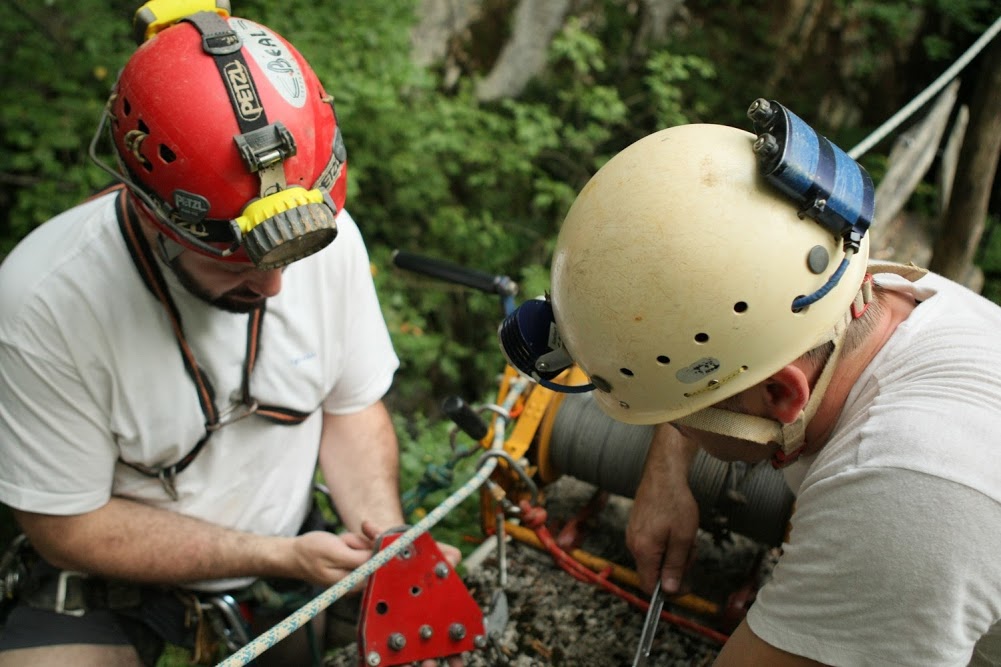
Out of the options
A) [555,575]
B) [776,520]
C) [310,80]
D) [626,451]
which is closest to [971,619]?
[776,520]

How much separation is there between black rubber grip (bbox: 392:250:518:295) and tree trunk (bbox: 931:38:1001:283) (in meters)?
3.63

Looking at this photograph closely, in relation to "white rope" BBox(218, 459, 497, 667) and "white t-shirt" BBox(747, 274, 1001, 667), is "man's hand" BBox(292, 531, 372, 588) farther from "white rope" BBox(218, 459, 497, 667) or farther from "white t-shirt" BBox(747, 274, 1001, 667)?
"white t-shirt" BBox(747, 274, 1001, 667)

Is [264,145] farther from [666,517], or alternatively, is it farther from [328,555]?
[666,517]

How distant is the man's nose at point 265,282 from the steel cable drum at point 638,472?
104cm

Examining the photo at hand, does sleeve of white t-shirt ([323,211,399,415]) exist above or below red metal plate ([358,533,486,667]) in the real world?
above

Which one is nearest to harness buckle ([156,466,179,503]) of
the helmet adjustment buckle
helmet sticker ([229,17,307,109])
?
the helmet adjustment buckle

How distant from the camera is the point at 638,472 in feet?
8.08

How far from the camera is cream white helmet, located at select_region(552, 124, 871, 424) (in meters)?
1.33

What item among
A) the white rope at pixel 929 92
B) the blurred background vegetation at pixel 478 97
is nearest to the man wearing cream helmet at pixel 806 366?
the blurred background vegetation at pixel 478 97

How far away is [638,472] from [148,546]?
1481mm

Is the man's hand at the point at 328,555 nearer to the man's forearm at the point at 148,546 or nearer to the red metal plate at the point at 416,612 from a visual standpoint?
the man's forearm at the point at 148,546

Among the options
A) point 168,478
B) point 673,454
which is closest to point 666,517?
point 673,454

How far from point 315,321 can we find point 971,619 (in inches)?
70.4

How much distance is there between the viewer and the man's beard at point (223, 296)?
6.46 ft
